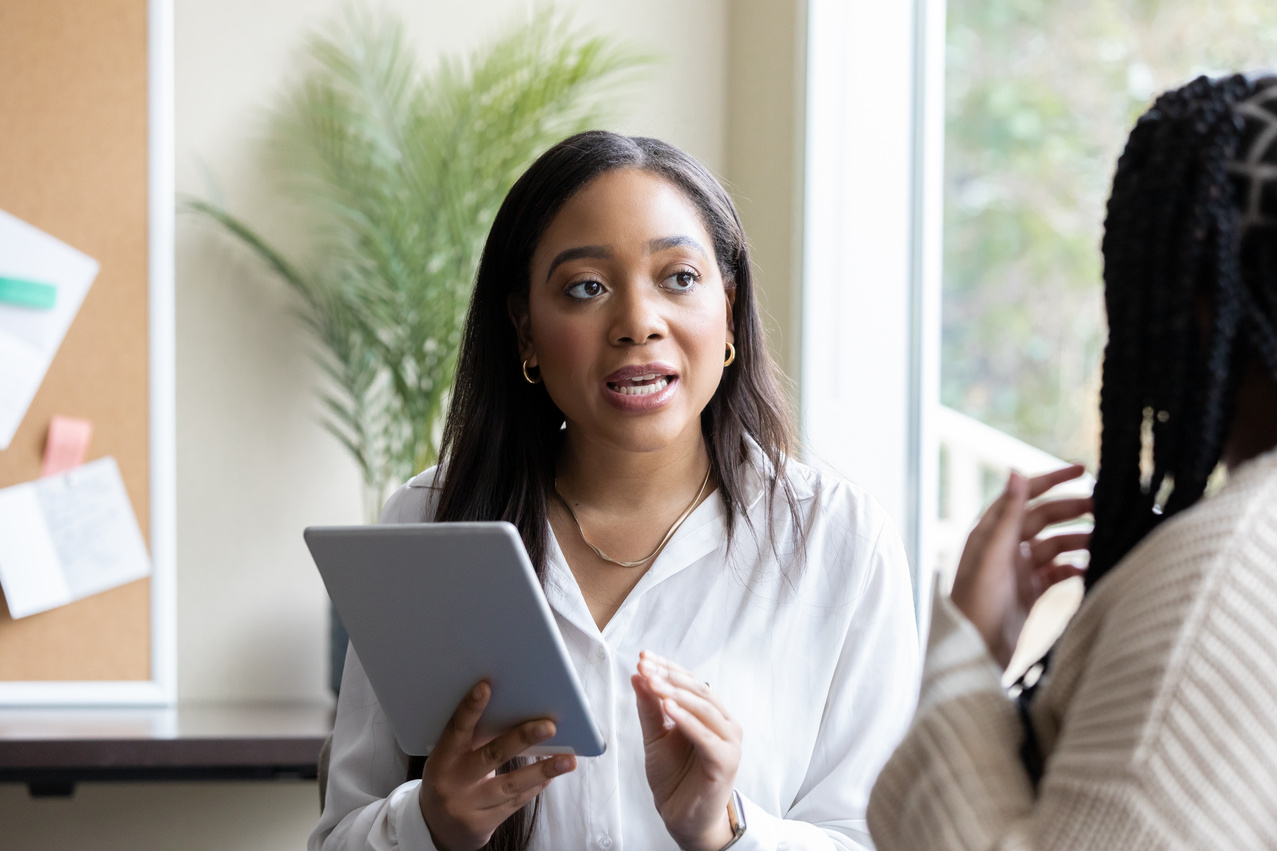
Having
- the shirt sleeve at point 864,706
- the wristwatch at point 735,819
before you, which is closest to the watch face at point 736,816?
the wristwatch at point 735,819

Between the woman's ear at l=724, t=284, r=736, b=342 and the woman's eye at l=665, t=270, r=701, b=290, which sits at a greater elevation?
the woman's eye at l=665, t=270, r=701, b=290

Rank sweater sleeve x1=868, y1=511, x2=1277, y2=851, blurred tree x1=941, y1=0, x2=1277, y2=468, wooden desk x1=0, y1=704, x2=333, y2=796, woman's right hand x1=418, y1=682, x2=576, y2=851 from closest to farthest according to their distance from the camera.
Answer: sweater sleeve x1=868, y1=511, x2=1277, y2=851, woman's right hand x1=418, y1=682, x2=576, y2=851, blurred tree x1=941, y1=0, x2=1277, y2=468, wooden desk x1=0, y1=704, x2=333, y2=796

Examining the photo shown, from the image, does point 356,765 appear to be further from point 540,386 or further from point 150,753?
point 150,753

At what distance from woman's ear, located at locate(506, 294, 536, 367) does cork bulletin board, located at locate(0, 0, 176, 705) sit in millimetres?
1254

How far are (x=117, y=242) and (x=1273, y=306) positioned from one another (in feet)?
7.76

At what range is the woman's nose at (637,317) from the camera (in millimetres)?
1404

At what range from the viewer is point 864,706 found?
1415 millimetres

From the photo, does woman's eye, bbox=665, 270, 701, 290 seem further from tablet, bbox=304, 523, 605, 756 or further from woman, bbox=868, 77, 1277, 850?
woman, bbox=868, 77, 1277, 850

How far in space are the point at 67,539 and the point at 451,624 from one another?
1.73m

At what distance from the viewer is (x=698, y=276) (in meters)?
1.47

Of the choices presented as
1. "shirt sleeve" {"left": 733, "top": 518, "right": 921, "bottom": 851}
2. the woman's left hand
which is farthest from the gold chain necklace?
the woman's left hand

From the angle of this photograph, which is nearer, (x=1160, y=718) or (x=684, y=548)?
(x=1160, y=718)

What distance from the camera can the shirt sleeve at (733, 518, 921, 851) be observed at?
4.50 ft

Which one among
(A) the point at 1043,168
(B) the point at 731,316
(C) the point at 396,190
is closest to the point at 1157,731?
(B) the point at 731,316
